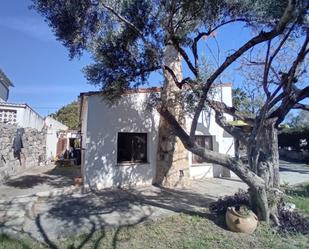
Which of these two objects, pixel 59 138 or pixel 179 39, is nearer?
pixel 179 39

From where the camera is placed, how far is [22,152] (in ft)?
58.4

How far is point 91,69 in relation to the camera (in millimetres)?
10430

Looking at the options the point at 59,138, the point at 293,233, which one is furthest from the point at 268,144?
the point at 59,138

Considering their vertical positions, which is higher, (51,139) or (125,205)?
(51,139)

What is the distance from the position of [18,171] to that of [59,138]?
46.0 feet

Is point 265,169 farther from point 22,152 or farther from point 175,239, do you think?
point 22,152

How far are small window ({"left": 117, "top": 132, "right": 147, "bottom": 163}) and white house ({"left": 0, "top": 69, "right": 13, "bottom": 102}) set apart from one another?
17629 millimetres

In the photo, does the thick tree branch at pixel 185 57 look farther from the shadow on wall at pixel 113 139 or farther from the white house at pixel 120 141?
the shadow on wall at pixel 113 139

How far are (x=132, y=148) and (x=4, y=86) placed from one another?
20831mm

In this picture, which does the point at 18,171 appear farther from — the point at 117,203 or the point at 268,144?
the point at 268,144

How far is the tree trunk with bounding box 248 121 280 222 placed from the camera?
792 cm

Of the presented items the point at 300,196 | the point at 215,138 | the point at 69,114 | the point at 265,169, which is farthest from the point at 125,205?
the point at 69,114

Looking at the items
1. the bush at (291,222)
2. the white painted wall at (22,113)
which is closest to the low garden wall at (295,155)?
the bush at (291,222)

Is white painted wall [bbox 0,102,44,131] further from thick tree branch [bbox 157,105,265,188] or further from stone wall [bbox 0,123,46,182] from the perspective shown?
thick tree branch [bbox 157,105,265,188]
